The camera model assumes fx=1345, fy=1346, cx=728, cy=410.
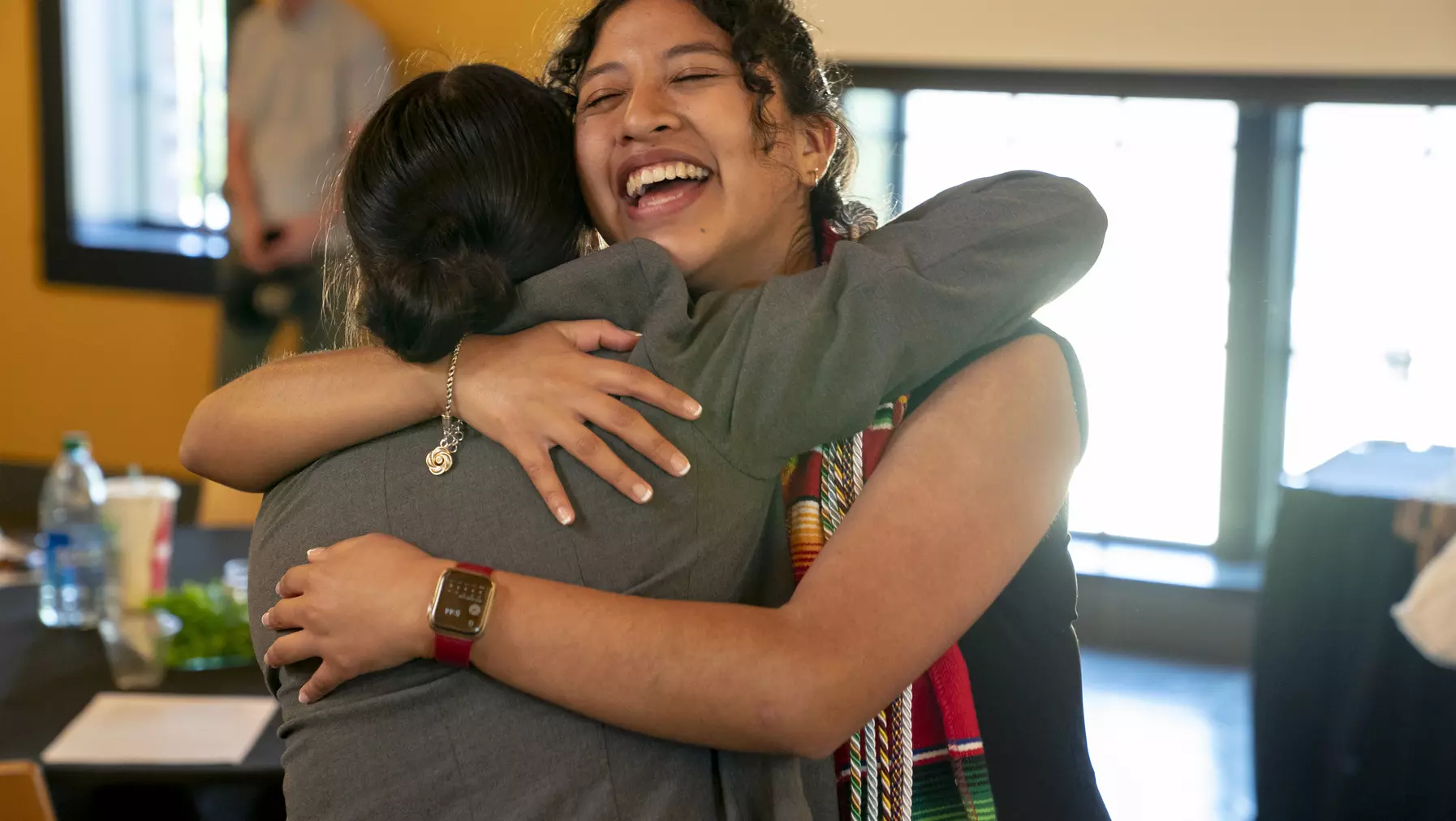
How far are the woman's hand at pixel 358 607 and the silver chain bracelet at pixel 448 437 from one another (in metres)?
0.07

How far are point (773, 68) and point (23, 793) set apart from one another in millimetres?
1163

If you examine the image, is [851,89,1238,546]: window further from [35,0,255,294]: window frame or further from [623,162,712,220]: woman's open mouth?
[35,0,255,294]: window frame

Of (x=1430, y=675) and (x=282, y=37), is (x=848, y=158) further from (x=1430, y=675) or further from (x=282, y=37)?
(x=282, y=37)

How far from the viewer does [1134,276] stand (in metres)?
3.44

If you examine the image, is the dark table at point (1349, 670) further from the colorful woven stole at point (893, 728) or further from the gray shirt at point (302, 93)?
the gray shirt at point (302, 93)

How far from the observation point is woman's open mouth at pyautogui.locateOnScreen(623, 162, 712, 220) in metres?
1.36

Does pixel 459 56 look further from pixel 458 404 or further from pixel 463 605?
pixel 463 605

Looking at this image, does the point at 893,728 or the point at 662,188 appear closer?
the point at 893,728

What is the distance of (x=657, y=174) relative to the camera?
1.36 meters

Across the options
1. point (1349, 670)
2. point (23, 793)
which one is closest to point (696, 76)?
point (23, 793)

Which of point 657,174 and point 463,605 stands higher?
point 657,174

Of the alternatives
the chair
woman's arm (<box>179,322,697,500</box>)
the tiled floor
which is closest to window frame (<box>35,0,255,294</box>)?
the tiled floor

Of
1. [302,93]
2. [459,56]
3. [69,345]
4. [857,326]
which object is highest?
[302,93]

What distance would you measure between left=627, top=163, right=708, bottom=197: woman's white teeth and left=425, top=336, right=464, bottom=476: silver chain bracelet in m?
0.28
